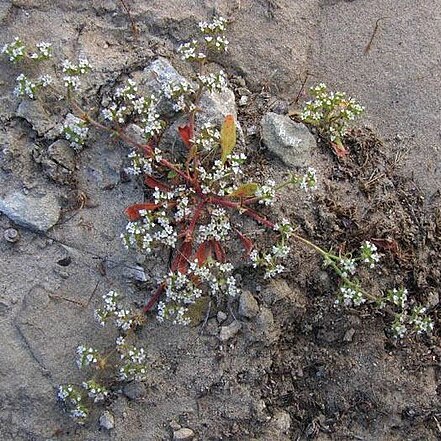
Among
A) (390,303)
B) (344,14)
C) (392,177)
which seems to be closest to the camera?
A: (390,303)

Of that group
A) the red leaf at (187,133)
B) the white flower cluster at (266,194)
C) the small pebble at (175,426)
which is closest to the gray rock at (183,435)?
the small pebble at (175,426)

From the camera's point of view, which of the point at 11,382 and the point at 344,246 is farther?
the point at 344,246

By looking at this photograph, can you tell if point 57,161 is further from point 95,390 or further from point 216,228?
point 95,390

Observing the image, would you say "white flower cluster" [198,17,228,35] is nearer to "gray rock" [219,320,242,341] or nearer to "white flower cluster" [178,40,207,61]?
"white flower cluster" [178,40,207,61]

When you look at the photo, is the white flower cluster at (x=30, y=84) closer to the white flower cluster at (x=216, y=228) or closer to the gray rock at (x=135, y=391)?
the white flower cluster at (x=216, y=228)

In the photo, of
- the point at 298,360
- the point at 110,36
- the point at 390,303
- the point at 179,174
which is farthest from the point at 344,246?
the point at 110,36

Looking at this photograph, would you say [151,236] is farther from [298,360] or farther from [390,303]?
[390,303]

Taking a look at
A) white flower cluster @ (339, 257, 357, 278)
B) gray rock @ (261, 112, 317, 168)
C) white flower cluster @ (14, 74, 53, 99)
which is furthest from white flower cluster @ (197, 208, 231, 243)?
white flower cluster @ (14, 74, 53, 99)

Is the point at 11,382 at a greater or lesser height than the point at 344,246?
lesser
